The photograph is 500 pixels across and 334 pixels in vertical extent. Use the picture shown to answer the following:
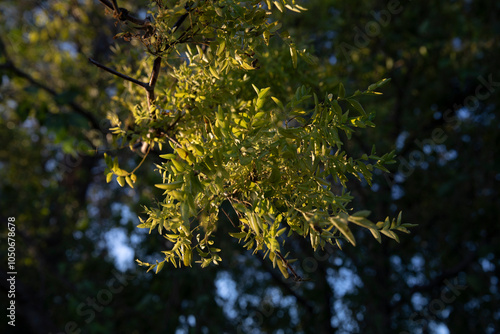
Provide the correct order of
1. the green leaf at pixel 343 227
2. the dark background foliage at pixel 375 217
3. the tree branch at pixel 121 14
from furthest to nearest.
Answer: the dark background foliage at pixel 375 217
the tree branch at pixel 121 14
the green leaf at pixel 343 227

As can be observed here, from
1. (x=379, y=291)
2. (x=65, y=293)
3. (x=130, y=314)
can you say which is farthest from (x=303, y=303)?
(x=65, y=293)

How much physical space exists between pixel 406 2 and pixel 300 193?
455 centimetres

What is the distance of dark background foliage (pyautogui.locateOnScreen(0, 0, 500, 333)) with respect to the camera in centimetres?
440

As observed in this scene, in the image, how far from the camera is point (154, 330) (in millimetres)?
4812

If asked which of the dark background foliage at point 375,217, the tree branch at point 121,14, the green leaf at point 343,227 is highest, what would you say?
the tree branch at point 121,14

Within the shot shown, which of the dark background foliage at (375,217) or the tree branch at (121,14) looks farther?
the dark background foliage at (375,217)

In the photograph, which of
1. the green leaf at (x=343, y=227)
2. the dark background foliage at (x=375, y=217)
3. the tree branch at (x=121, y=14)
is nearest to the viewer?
the green leaf at (x=343, y=227)

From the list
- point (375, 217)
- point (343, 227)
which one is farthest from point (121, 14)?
point (375, 217)

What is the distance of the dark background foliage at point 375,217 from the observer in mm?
4398

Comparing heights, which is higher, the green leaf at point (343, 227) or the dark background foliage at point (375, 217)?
the green leaf at point (343, 227)

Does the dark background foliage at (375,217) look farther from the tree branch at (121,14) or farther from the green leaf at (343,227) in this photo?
the green leaf at (343,227)

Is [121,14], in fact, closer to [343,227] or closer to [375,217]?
[343,227]

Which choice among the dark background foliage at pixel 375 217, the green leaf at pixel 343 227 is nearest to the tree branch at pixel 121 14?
the green leaf at pixel 343 227

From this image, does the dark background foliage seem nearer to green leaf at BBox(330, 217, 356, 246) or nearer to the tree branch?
the tree branch
